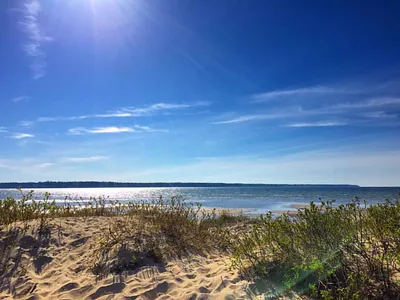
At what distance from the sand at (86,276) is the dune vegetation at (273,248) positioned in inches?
2.0

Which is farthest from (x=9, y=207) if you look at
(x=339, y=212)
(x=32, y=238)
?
(x=339, y=212)

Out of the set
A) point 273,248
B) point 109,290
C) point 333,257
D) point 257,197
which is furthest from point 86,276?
point 257,197

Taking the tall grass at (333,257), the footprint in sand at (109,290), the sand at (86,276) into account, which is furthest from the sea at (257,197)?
the footprint in sand at (109,290)

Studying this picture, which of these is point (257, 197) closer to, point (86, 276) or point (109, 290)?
point (86, 276)

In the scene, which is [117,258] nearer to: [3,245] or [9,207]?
[3,245]

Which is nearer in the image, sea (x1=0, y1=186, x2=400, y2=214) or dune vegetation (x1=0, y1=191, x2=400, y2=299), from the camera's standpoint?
dune vegetation (x1=0, y1=191, x2=400, y2=299)

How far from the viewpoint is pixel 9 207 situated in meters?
7.87

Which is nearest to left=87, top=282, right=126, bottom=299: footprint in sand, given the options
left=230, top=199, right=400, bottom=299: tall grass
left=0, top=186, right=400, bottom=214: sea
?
left=230, top=199, right=400, bottom=299: tall grass

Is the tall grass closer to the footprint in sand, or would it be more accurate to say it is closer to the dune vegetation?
the dune vegetation

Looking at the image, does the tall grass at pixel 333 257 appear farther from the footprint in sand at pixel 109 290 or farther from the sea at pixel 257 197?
the footprint in sand at pixel 109 290

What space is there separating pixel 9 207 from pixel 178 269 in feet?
16.9

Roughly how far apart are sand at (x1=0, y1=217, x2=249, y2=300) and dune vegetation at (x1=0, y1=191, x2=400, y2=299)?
52 mm

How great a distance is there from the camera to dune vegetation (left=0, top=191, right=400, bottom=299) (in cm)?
431

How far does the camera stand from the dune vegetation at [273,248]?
4309mm
